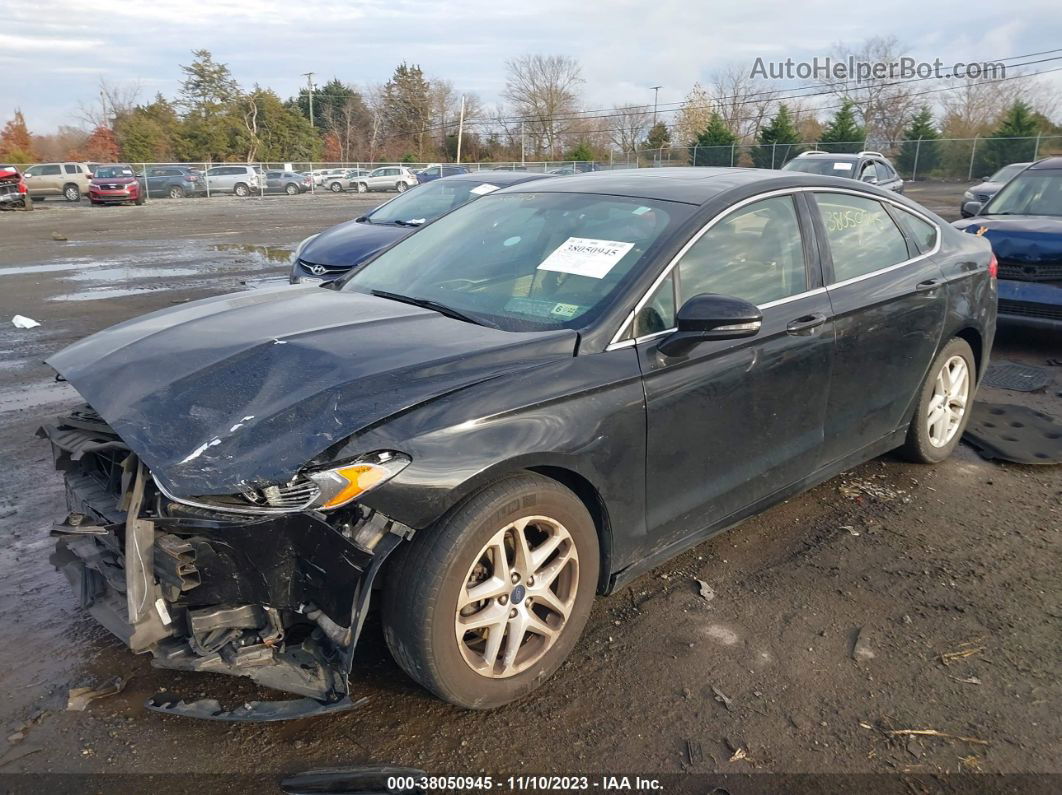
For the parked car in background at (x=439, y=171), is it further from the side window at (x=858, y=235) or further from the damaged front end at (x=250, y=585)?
the damaged front end at (x=250, y=585)

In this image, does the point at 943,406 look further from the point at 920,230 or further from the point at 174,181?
the point at 174,181

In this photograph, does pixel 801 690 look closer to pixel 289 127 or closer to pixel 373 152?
pixel 289 127

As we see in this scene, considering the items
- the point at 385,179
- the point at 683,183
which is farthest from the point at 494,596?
the point at 385,179

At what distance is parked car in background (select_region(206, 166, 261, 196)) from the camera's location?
4003 cm

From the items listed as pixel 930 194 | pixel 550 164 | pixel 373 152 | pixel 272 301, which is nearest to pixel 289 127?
pixel 373 152

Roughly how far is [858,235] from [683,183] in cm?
106

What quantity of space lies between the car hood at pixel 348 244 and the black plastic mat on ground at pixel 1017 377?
5.52 m

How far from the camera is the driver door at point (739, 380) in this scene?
3.12 m

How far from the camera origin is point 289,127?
64.8m

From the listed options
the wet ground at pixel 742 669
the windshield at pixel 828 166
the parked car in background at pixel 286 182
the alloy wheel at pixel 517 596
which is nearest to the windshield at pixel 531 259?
the alloy wheel at pixel 517 596

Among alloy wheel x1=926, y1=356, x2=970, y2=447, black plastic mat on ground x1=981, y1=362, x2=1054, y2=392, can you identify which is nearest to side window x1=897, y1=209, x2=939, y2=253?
alloy wheel x1=926, y1=356, x2=970, y2=447

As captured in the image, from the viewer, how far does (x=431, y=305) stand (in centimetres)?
347

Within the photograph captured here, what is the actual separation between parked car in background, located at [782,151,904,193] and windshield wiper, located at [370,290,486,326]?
41.2 feet

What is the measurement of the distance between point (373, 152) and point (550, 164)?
35185 mm
